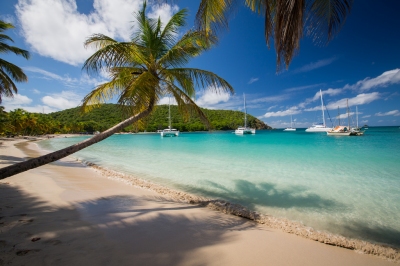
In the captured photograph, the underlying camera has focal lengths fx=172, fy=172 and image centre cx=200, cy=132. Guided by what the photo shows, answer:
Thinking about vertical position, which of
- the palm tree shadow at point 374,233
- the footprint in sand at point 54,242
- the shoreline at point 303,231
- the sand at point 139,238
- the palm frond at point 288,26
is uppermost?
the palm frond at point 288,26

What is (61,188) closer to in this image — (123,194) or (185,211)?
(123,194)

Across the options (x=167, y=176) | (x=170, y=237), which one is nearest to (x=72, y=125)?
(x=167, y=176)

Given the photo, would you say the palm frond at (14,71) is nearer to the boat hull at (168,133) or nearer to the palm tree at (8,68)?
the palm tree at (8,68)

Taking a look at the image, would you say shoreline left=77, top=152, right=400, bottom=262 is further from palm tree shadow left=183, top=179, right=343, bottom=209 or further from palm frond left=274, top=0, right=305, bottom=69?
palm frond left=274, top=0, right=305, bottom=69

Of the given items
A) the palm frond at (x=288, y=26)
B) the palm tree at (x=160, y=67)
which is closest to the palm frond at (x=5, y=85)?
the palm tree at (x=160, y=67)

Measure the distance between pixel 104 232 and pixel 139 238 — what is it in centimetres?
61

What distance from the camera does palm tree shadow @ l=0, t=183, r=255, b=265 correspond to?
2102 millimetres

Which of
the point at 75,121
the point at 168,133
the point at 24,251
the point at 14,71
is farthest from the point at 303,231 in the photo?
the point at 75,121

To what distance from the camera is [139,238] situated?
8.47 ft

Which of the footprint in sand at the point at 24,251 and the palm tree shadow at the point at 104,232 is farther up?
the footprint in sand at the point at 24,251

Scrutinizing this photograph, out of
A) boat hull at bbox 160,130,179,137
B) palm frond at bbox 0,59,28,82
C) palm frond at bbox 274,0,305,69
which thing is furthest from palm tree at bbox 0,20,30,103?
boat hull at bbox 160,130,179,137

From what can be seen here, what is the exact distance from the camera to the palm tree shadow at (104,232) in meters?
2.10

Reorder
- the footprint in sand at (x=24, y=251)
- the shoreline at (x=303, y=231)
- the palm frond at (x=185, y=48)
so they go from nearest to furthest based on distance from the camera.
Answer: the footprint in sand at (x=24, y=251) < the shoreline at (x=303, y=231) < the palm frond at (x=185, y=48)

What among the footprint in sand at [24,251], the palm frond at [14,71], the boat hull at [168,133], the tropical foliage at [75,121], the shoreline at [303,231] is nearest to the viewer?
the footprint in sand at [24,251]
